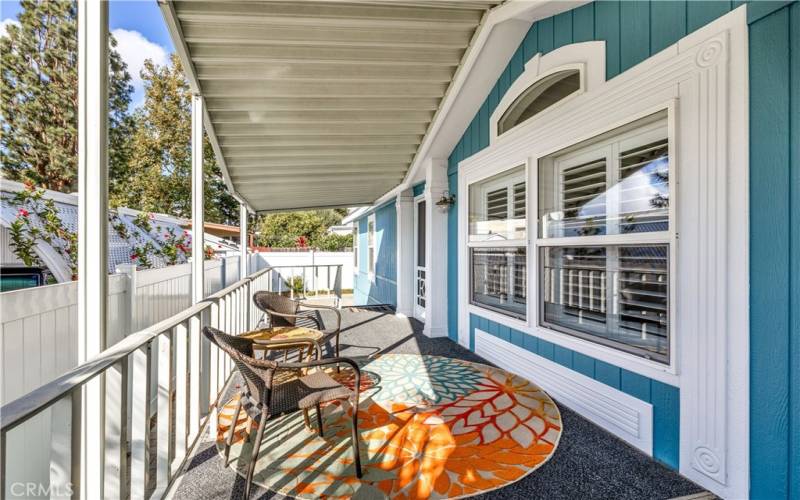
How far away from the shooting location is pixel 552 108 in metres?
3.06

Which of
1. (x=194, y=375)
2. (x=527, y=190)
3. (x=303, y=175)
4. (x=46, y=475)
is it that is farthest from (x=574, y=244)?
(x=303, y=175)

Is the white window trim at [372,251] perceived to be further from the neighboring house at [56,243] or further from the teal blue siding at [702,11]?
the teal blue siding at [702,11]

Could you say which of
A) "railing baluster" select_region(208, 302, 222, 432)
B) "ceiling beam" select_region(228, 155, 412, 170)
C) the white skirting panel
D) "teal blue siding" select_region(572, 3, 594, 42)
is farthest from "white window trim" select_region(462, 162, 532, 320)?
"railing baluster" select_region(208, 302, 222, 432)

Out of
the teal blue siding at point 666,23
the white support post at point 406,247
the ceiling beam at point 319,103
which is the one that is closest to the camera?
the teal blue siding at point 666,23

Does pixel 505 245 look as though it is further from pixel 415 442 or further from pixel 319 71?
pixel 319 71

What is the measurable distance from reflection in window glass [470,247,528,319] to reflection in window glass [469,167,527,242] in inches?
6.5

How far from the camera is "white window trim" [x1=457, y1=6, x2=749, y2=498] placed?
1816 millimetres

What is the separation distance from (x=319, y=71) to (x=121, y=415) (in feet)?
9.24

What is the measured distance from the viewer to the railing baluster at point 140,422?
1.67 metres

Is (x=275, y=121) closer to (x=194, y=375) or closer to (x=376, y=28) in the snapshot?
(x=376, y=28)

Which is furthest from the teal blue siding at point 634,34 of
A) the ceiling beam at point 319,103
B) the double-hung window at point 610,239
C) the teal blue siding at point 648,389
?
the teal blue siding at point 648,389

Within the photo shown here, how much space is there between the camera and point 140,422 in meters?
1.68

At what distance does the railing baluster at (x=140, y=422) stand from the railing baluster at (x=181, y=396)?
436mm

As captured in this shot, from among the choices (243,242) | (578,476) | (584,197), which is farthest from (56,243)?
(584,197)
